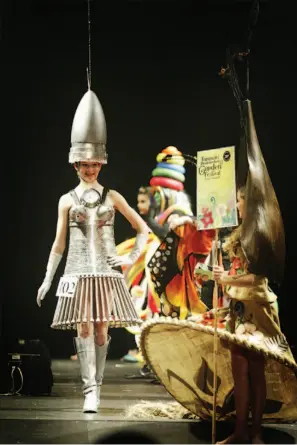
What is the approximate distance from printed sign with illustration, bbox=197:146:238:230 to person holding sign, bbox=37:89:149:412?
73 centimetres

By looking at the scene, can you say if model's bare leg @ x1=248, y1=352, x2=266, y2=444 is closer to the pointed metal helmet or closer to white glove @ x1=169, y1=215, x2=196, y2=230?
the pointed metal helmet

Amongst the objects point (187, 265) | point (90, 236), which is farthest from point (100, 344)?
point (187, 265)

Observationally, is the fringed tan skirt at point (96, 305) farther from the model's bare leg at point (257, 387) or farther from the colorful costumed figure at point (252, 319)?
the model's bare leg at point (257, 387)

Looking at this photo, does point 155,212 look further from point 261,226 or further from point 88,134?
point 261,226

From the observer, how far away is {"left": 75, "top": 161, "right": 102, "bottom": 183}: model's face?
4.29 meters

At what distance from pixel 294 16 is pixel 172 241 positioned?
187cm

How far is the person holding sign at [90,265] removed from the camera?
4.18m

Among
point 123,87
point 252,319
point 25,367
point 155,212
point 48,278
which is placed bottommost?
point 25,367

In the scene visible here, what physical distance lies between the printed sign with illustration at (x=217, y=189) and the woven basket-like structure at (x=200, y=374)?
0.64 meters

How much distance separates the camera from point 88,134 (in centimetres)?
425

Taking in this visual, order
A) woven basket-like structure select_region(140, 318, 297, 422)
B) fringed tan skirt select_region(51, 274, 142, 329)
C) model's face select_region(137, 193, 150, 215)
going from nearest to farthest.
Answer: woven basket-like structure select_region(140, 318, 297, 422) < fringed tan skirt select_region(51, 274, 142, 329) < model's face select_region(137, 193, 150, 215)

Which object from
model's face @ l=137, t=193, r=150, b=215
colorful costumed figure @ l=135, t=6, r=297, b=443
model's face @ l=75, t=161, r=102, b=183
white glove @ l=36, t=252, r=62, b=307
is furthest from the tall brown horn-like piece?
model's face @ l=137, t=193, r=150, b=215

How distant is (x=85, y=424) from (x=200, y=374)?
0.69 meters

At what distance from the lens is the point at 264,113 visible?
15.1ft
